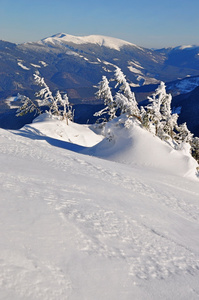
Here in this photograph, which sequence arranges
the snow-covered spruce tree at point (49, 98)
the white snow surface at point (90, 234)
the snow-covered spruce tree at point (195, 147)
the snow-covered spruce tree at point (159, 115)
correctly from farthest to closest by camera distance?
the snow-covered spruce tree at point (49, 98)
the snow-covered spruce tree at point (195, 147)
the snow-covered spruce tree at point (159, 115)
the white snow surface at point (90, 234)

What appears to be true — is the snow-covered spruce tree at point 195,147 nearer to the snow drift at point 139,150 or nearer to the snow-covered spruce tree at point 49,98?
the snow drift at point 139,150

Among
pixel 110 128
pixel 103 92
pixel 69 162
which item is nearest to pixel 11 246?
pixel 69 162

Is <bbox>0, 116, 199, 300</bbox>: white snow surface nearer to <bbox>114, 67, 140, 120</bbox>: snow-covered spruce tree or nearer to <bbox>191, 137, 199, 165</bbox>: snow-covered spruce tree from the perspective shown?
<bbox>114, 67, 140, 120</bbox>: snow-covered spruce tree

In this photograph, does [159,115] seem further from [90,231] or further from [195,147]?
[90,231]

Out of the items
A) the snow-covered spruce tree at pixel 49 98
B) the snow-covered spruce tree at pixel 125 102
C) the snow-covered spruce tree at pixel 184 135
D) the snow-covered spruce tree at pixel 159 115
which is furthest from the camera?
the snow-covered spruce tree at pixel 49 98

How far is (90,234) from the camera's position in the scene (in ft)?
21.9

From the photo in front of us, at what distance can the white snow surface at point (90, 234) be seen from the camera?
4.92 m

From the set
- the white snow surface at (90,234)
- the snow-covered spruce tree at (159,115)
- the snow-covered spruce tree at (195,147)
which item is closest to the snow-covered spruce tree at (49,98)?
the snow-covered spruce tree at (159,115)

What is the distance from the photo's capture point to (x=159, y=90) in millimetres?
24125

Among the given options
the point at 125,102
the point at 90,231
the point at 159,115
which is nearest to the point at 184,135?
the point at 159,115

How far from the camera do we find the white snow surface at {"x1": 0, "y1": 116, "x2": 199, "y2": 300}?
492cm

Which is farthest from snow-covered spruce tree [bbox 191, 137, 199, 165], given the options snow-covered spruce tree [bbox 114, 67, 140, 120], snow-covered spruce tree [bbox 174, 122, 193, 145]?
snow-covered spruce tree [bbox 114, 67, 140, 120]

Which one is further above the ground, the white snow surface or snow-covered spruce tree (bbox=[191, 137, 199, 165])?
snow-covered spruce tree (bbox=[191, 137, 199, 165])

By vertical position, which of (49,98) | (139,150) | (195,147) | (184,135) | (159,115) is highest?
(49,98)
